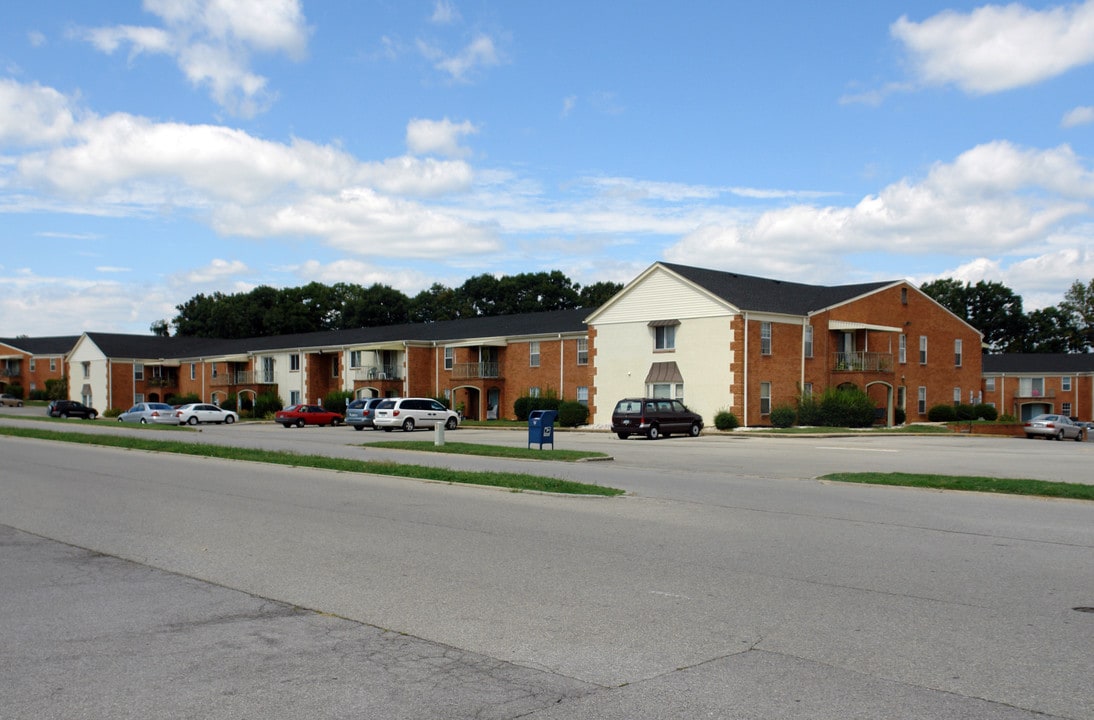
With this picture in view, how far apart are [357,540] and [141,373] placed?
8357 centimetres

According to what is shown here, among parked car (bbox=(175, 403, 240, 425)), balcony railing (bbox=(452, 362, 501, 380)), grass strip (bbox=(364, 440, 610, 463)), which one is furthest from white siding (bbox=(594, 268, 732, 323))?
parked car (bbox=(175, 403, 240, 425))

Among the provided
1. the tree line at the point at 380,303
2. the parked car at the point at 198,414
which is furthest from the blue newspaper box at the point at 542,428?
the tree line at the point at 380,303

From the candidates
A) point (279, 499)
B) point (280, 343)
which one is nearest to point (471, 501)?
point (279, 499)

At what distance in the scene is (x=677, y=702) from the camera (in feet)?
18.6

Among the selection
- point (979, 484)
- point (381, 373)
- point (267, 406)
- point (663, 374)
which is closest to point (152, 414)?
point (381, 373)

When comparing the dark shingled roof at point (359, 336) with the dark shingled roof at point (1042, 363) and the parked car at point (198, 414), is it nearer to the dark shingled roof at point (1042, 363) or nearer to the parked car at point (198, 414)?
the parked car at point (198, 414)

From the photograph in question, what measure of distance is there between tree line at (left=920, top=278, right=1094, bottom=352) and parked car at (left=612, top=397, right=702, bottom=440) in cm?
7485

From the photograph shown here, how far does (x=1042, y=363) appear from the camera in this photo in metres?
81.6

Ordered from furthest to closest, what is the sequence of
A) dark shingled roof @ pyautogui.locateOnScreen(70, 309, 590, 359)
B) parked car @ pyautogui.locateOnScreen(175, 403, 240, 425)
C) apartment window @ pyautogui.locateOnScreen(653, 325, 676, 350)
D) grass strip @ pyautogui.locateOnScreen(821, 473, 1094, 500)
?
dark shingled roof @ pyautogui.locateOnScreen(70, 309, 590, 359) → parked car @ pyautogui.locateOnScreen(175, 403, 240, 425) → apartment window @ pyautogui.locateOnScreen(653, 325, 676, 350) → grass strip @ pyautogui.locateOnScreen(821, 473, 1094, 500)

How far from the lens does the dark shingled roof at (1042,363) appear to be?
7975 centimetres

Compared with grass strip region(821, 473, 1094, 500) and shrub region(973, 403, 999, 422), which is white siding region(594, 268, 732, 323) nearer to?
shrub region(973, 403, 999, 422)

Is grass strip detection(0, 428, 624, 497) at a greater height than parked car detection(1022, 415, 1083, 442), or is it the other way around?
grass strip detection(0, 428, 624, 497)

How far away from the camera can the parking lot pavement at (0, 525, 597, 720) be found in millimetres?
5645

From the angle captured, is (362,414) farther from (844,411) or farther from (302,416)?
(844,411)
